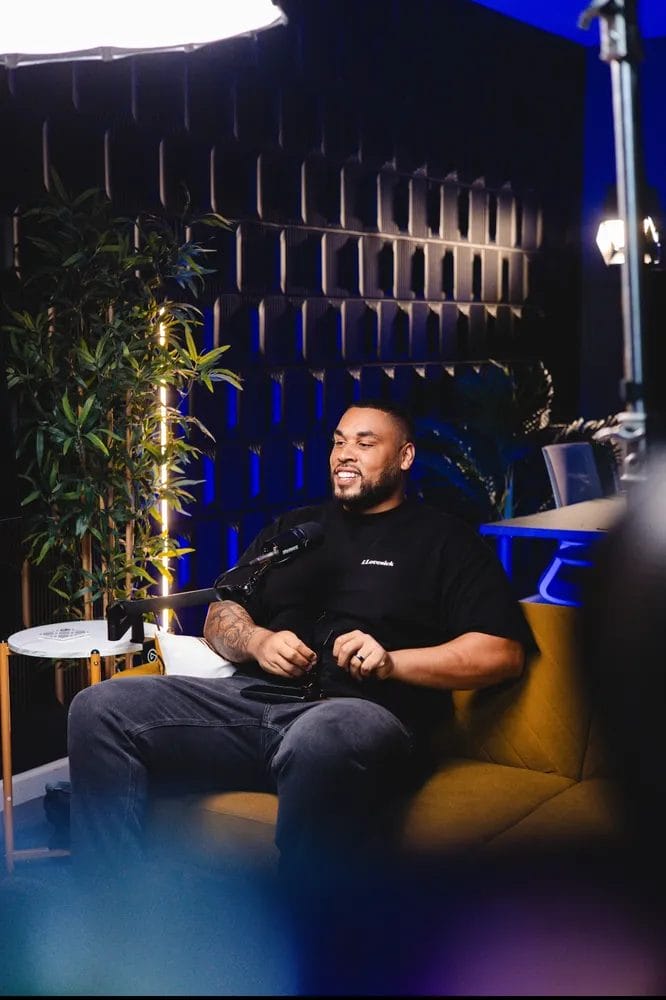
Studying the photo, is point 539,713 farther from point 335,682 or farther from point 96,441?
point 96,441

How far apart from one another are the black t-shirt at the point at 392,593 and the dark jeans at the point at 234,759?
13 centimetres

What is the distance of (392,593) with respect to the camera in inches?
108

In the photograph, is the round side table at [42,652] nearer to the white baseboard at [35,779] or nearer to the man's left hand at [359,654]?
the white baseboard at [35,779]

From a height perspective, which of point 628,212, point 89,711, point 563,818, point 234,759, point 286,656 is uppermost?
point 628,212

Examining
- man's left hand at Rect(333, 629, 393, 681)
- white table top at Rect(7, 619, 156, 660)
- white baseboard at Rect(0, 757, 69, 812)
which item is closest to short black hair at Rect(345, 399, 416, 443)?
man's left hand at Rect(333, 629, 393, 681)

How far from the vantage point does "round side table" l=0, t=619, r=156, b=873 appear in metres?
3.08

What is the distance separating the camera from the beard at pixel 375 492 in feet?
9.50

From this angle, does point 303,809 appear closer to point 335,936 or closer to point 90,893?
point 90,893

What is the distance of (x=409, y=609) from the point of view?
8.95ft

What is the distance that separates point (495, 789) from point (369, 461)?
2.87 feet

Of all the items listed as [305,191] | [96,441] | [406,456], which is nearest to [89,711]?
[406,456]

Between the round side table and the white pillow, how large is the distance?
24 centimetres

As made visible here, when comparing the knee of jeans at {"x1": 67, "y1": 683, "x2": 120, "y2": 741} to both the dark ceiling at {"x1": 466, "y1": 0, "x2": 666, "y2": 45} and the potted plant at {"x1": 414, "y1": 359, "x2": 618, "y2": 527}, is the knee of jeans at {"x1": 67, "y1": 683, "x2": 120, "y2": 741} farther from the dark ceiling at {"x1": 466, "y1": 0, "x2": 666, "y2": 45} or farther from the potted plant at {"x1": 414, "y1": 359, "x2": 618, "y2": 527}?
the dark ceiling at {"x1": 466, "y1": 0, "x2": 666, "y2": 45}

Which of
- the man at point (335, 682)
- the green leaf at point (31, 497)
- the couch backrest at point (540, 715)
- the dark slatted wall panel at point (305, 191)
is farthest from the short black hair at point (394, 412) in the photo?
the dark slatted wall panel at point (305, 191)
